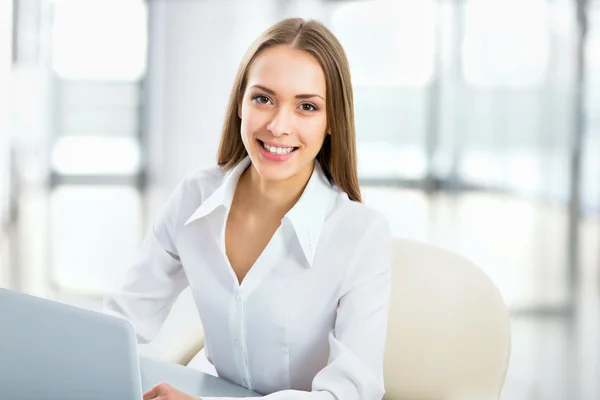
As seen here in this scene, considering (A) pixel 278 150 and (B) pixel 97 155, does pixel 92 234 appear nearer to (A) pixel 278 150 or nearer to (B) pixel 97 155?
(B) pixel 97 155

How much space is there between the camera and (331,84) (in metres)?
1.19

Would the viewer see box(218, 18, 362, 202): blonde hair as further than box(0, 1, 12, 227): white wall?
No

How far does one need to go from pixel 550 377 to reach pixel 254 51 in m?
2.59

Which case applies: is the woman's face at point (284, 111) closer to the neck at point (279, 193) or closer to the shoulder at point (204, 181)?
the neck at point (279, 193)

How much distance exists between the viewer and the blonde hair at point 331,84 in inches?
46.6

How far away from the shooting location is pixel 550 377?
3.28m

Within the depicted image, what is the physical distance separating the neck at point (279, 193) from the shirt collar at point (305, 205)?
2cm

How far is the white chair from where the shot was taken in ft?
4.12

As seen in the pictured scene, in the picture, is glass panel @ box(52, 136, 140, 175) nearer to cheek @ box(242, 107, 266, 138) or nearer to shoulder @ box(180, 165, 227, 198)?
shoulder @ box(180, 165, 227, 198)

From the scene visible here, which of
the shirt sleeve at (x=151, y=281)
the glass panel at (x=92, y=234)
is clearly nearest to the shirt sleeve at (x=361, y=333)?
the shirt sleeve at (x=151, y=281)

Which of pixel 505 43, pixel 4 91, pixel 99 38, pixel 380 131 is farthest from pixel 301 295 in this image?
pixel 99 38

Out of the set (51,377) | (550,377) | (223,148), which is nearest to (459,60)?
(550,377)

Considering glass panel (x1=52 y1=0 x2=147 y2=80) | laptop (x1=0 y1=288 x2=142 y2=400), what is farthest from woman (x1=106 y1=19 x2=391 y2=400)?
glass panel (x1=52 y1=0 x2=147 y2=80)

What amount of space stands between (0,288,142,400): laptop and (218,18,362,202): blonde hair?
61 cm
